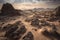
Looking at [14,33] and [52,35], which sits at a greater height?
[14,33]

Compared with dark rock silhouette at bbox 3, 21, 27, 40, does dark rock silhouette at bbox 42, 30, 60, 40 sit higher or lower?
lower

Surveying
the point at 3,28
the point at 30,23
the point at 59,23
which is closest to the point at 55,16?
the point at 59,23

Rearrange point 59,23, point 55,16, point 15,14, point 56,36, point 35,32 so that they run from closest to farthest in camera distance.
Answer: point 56,36 → point 35,32 → point 59,23 → point 55,16 → point 15,14

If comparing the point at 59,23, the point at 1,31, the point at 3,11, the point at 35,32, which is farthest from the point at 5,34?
the point at 3,11

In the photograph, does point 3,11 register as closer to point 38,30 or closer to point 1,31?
point 1,31

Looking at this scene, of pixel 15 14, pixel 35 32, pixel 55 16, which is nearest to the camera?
pixel 35 32

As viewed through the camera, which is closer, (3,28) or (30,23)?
(3,28)

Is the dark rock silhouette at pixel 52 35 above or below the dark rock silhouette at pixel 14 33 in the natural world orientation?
below

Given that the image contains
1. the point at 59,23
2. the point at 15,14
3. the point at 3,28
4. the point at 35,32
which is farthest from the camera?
the point at 15,14

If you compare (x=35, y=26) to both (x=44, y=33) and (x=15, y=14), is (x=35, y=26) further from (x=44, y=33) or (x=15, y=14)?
(x=15, y=14)
